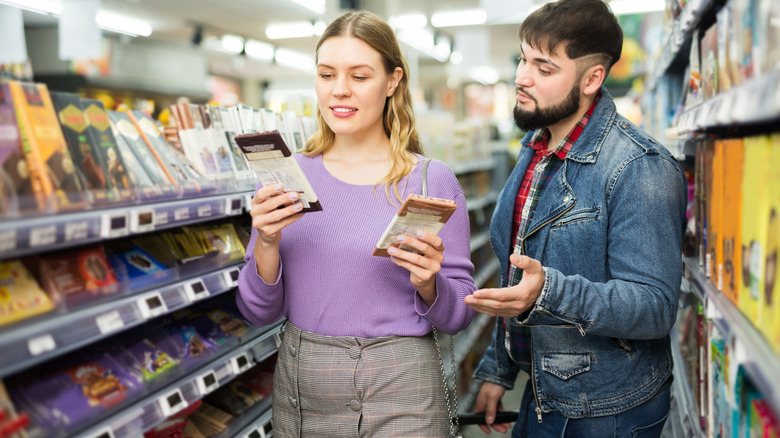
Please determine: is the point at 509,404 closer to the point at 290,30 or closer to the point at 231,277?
the point at 231,277

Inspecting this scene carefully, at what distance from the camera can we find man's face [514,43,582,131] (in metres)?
1.79

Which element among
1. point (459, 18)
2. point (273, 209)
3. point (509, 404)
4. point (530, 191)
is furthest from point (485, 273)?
point (459, 18)

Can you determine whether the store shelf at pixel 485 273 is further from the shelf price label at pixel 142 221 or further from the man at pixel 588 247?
the shelf price label at pixel 142 221

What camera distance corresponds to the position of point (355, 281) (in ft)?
5.34

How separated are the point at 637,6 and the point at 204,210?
992cm

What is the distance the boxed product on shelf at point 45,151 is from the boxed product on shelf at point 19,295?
182mm

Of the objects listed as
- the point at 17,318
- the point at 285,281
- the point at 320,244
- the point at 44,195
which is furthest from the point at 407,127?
the point at 17,318

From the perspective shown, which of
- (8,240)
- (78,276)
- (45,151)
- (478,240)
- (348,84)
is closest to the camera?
(8,240)

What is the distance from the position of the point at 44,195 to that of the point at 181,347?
2.26ft

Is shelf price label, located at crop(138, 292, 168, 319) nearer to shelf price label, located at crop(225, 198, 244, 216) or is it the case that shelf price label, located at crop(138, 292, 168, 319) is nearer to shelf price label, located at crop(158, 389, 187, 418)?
shelf price label, located at crop(158, 389, 187, 418)

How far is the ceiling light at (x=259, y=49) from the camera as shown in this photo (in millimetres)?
11789

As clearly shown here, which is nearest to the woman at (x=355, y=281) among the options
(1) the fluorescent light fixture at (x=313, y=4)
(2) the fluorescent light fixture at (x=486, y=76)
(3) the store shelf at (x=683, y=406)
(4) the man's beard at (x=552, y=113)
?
(4) the man's beard at (x=552, y=113)

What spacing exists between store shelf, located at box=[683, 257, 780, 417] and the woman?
626 millimetres

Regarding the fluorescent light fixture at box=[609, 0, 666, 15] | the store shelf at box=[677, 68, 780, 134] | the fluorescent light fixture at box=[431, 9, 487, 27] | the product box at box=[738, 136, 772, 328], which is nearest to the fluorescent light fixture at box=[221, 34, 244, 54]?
the fluorescent light fixture at box=[431, 9, 487, 27]
